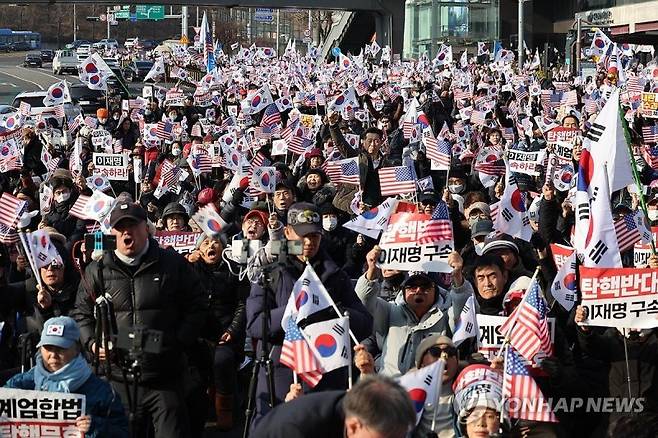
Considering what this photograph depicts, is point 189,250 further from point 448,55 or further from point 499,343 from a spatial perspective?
point 448,55

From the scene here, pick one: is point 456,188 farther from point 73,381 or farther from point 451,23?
point 451,23

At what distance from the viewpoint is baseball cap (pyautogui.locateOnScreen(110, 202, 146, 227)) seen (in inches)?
263

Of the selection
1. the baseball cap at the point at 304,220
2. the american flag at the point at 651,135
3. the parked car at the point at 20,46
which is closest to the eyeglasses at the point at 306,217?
the baseball cap at the point at 304,220

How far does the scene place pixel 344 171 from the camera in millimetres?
13531

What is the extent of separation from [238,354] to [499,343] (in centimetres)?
252

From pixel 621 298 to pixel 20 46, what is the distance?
113 metres

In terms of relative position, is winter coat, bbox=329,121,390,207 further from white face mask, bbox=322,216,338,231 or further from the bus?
the bus

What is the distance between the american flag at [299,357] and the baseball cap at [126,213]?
969mm

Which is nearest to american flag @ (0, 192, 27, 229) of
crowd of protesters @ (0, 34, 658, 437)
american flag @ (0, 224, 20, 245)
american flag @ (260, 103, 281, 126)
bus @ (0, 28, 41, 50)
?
american flag @ (0, 224, 20, 245)

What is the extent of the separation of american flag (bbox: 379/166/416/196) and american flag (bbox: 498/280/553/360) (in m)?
5.23

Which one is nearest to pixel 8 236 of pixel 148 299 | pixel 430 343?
pixel 148 299

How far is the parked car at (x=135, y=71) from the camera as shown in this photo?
206 ft

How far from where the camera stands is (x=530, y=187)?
48.2 feet
